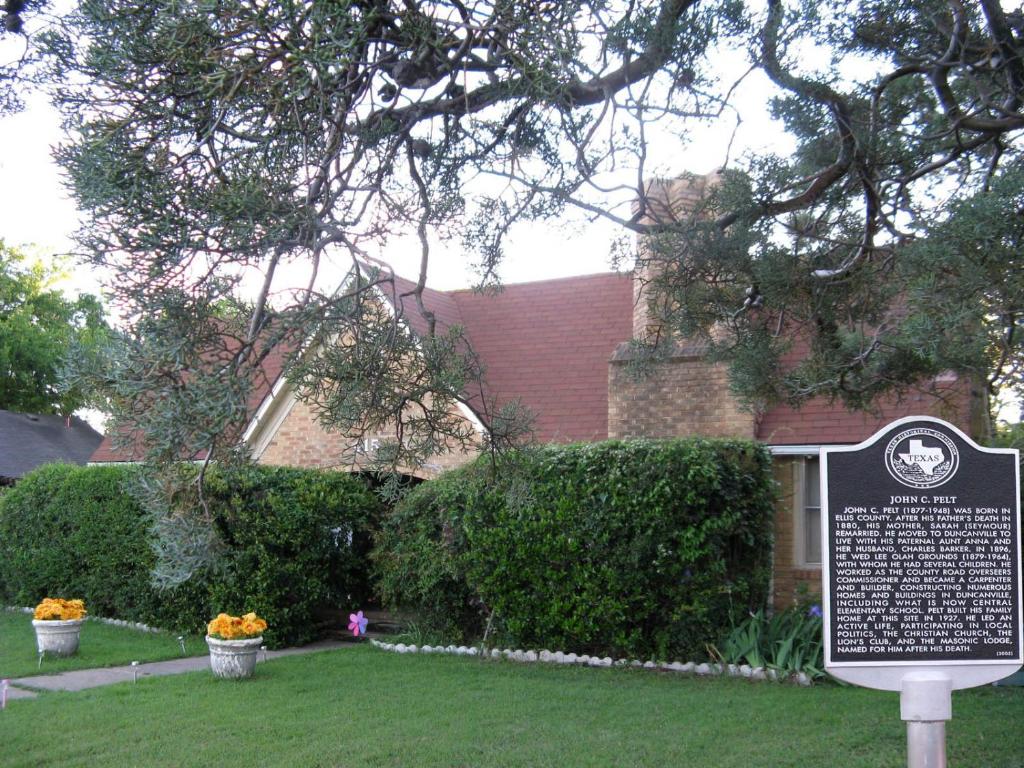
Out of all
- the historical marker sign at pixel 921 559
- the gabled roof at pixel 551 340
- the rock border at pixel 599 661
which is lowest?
the rock border at pixel 599 661

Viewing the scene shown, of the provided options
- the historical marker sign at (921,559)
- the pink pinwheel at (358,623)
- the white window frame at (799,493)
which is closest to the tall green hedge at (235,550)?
the pink pinwheel at (358,623)

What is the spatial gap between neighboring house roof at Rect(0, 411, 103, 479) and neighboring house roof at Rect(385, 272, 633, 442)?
51.0 ft

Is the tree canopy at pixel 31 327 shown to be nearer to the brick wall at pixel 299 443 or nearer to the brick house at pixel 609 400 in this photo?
the brick house at pixel 609 400

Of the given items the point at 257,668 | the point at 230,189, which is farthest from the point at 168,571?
the point at 257,668

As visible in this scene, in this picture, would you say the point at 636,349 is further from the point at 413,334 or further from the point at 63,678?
the point at 63,678

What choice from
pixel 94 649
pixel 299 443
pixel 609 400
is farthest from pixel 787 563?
pixel 94 649

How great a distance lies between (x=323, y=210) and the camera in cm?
629

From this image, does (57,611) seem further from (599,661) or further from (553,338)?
(553,338)

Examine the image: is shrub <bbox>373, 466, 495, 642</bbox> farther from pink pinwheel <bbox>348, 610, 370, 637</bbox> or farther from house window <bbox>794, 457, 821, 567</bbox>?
house window <bbox>794, 457, 821, 567</bbox>

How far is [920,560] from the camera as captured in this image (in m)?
6.14

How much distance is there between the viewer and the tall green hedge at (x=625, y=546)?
12133 millimetres

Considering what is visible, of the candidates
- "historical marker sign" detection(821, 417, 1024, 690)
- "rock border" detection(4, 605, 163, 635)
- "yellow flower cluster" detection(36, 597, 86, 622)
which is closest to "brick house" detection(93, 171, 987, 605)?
"yellow flower cluster" detection(36, 597, 86, 622)

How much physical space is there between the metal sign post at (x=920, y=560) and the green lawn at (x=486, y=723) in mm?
2351

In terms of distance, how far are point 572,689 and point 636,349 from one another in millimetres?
3746
